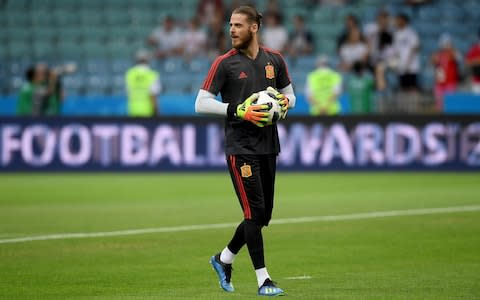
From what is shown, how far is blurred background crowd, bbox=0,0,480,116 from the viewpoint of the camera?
1014 inches

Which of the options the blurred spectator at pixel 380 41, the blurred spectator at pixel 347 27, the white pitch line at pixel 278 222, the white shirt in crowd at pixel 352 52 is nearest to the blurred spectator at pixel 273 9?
the blurred spectator at pixel 347 27

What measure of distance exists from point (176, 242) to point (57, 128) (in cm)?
1196

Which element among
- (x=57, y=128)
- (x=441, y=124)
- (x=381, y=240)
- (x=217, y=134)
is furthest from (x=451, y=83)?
(x=381, y=240)

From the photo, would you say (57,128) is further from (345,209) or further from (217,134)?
(345,209)

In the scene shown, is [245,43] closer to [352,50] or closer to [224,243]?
[224,243]

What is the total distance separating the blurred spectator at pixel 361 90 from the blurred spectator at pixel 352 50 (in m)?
1.13

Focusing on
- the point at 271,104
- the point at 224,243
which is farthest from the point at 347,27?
the point at 271,104

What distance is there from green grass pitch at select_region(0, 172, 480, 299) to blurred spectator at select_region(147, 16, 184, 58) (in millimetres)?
8742

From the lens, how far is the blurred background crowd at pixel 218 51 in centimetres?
2577

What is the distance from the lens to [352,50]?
2725 centimetres

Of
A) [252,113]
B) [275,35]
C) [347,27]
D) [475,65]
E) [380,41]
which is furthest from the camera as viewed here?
[275,35]

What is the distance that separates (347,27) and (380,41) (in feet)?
3.56

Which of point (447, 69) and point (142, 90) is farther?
point (447, 69)

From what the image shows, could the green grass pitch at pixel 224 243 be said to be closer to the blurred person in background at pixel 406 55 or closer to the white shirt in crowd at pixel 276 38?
the blurred person in background at pixel 406 55
